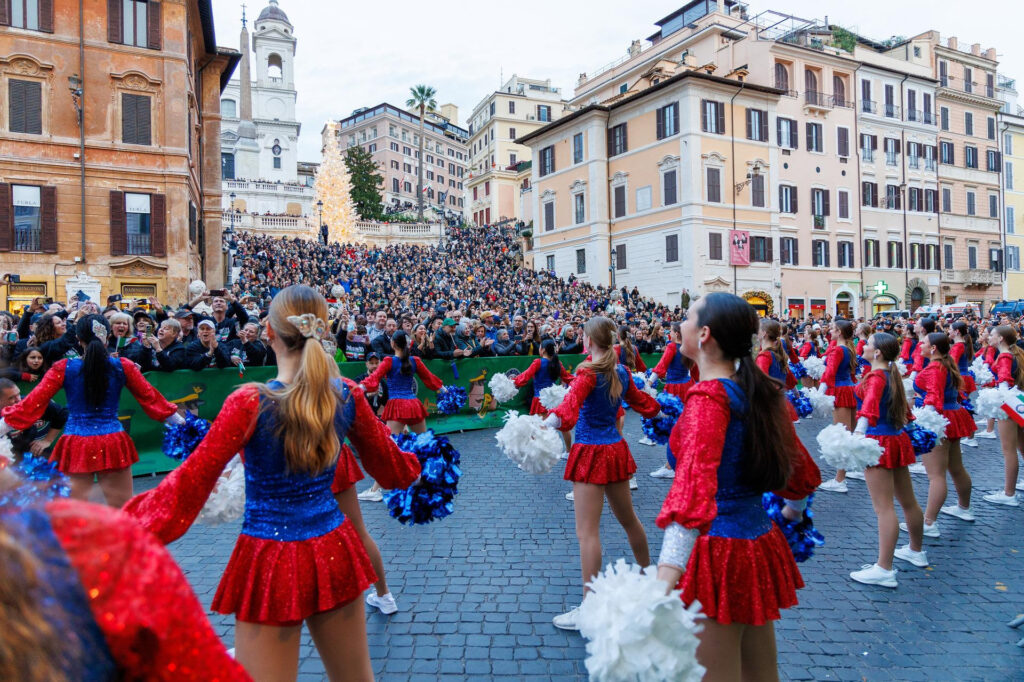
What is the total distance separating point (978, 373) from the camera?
9562mm

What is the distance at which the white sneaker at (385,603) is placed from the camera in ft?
15.0

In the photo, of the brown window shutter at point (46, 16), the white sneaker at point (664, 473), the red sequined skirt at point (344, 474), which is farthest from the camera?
the brown window shutter at point (46, 16)

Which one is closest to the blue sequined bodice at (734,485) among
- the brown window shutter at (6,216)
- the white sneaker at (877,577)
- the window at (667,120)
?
the white sneaker at (877,577)

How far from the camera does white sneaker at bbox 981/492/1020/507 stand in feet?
23.9

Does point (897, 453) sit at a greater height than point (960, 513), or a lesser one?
greater

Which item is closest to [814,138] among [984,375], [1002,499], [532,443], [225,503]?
[984,375]

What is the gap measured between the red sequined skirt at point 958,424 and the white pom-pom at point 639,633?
219 inches

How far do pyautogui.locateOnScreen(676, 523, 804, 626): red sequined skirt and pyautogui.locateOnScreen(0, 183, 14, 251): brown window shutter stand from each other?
2490cm

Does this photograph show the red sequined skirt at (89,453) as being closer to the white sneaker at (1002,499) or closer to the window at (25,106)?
the white sneaker at (1002,499)

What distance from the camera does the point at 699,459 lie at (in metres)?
2.42

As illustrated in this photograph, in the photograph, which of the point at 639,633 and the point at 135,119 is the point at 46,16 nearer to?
the point at 135,119

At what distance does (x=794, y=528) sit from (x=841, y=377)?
6907 millimetres

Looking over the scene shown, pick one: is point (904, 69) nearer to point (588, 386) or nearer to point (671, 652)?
point (588, 386)

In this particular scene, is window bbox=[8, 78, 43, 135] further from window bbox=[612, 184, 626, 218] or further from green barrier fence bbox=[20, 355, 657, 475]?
window bbox=[612, 184, 626, 218]
